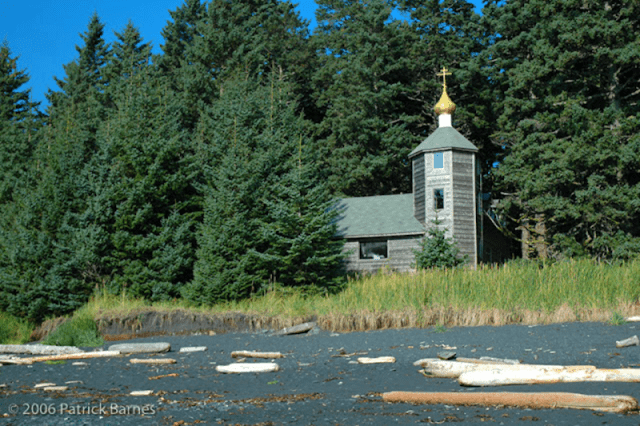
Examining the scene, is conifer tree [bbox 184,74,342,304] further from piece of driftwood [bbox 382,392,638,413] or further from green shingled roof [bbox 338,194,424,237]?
piece of driftwood [bbox 382,392,638,413]

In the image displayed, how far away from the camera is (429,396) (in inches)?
305

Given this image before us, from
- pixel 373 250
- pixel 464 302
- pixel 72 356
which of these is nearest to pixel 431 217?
pixel 373 250

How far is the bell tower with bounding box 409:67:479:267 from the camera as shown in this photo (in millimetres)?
28766

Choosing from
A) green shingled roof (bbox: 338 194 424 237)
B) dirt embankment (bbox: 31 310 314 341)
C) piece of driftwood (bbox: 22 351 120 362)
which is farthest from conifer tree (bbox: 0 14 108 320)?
green shingled roof (bbox: 338 194 424 237)

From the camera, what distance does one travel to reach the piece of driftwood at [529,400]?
6723mm

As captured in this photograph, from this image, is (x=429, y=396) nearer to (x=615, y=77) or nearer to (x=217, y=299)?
(x=217, y=299)

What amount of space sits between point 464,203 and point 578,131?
624 centimetres

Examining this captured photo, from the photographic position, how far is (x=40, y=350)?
49.6ft

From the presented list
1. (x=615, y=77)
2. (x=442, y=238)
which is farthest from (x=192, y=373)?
(x=615, y=77)

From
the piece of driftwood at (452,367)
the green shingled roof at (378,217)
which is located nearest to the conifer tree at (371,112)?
the green shingled roof at (378,217)

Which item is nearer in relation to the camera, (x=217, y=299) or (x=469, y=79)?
(x=217, y=299)

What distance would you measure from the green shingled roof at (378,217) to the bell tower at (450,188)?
763mm

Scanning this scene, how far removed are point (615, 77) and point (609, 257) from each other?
8693 millimetres

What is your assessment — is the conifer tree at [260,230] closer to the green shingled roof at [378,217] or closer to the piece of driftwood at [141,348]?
the green shingled roof at [378,217]
